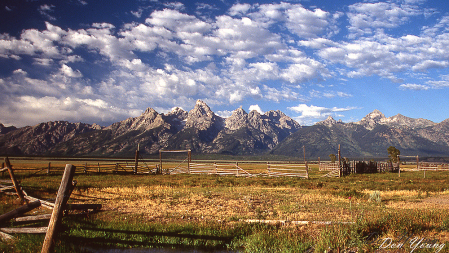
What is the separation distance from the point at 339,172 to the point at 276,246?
3071 cm

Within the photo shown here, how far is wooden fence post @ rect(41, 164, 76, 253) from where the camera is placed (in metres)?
5.78

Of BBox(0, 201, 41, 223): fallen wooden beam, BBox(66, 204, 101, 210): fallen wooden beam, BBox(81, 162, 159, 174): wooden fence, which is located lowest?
BBox(81, 162, 159, 174): wooden fence

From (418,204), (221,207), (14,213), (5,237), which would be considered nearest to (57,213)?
(14,213)

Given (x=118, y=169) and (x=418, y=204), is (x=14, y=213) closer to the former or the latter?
(x=418, y=204)

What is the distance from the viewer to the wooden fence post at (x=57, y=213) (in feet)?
19.0

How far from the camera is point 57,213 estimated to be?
19.5ft

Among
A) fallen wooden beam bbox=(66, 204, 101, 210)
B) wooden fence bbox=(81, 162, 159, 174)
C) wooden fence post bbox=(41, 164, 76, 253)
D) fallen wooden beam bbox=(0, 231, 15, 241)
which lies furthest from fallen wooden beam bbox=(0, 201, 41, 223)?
wooden fence bbox=(81, 162, 159, 174)

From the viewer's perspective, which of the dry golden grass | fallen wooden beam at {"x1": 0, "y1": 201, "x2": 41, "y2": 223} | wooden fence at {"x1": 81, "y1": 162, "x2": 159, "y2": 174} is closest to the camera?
fallen wooden beam at {"x1": 0, "y1": 201, "x2": 41, "y2": 223}

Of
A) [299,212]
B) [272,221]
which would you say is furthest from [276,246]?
[299,212]

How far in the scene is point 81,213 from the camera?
34.4 ft

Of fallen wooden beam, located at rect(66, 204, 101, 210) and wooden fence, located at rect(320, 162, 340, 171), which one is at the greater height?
fallen wooden beam, located at rect(66, 204, 101, 210)

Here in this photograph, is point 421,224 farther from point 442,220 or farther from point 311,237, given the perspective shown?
point 311,237

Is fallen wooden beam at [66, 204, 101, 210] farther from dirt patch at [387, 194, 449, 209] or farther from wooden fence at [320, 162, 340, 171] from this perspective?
wooden fence at [320, 162, 340, 171]

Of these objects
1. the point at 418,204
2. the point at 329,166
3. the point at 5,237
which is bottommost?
the point at 329,166
